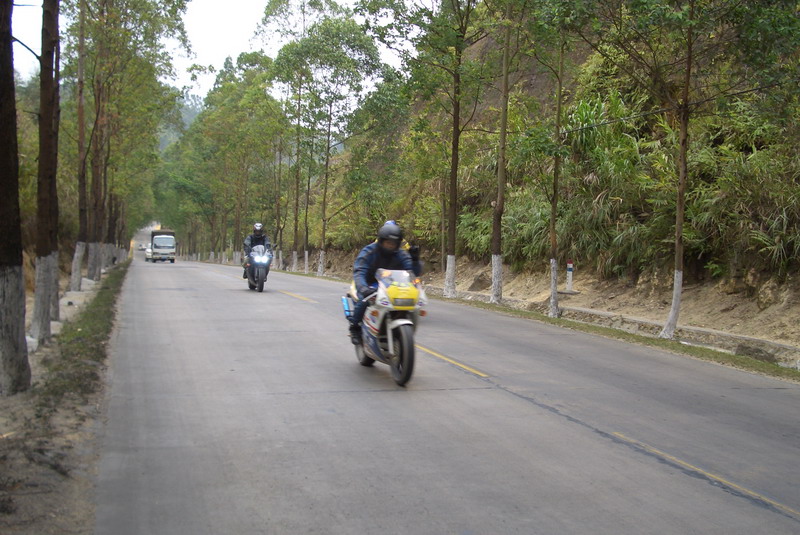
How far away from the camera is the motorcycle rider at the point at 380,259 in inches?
373

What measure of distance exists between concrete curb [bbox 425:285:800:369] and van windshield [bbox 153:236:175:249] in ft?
187

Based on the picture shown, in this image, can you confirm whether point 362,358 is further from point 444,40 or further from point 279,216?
point 279,216

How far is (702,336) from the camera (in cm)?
1525

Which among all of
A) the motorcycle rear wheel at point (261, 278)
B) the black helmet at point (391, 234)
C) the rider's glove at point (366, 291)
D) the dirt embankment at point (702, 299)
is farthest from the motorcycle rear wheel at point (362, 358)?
the motorcycle rear wheel at point (261, 278)

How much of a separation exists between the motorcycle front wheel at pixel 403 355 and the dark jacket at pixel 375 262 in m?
1.11

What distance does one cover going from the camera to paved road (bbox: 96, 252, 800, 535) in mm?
4680

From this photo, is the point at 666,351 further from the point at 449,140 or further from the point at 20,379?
the point at 449,140

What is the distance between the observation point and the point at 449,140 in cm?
3294

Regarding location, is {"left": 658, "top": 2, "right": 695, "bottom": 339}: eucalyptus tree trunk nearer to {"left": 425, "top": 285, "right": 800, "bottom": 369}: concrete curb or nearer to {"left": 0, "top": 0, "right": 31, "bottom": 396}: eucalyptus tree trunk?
{"left": 425, "top": 285, "right": 800, "bottom": 369}: concrete curb

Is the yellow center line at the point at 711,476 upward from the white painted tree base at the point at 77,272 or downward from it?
downward

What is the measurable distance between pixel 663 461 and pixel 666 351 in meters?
7.59

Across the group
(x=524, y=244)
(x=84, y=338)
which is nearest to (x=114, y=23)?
(x=524, y=244)

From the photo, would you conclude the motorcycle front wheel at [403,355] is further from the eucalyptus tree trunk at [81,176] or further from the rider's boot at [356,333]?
the eucalyptus tree trunk at [81,176]

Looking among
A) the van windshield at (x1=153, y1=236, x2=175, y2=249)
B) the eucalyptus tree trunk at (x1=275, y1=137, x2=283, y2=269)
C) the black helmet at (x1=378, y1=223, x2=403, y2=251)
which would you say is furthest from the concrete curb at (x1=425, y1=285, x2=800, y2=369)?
the van windshield at (x1=153, y1=236, x2=175, y2=249)
